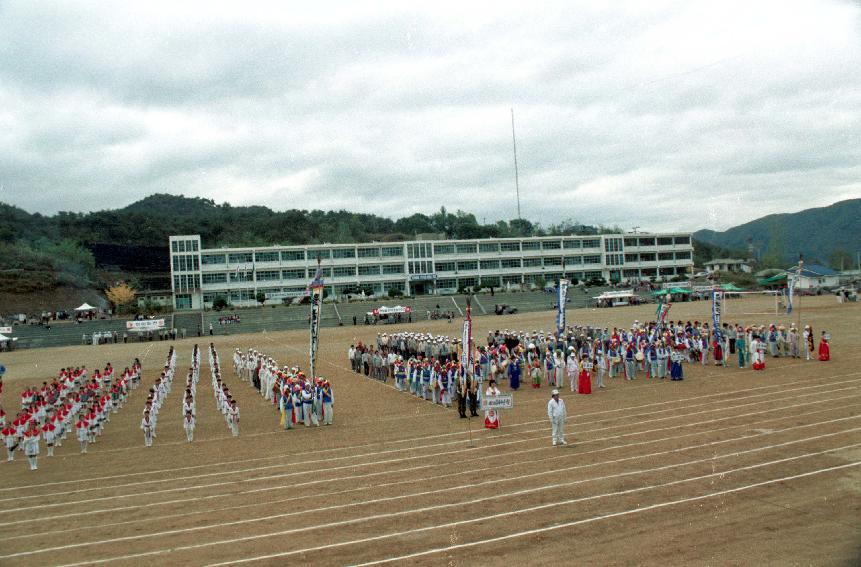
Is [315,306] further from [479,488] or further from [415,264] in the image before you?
[415,264]

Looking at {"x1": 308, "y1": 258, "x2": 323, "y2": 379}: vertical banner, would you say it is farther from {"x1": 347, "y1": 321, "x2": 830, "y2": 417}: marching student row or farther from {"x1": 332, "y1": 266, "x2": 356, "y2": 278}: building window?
{"x1": 332, "y1": 266, "x2": 356, "y2": 278}: building window

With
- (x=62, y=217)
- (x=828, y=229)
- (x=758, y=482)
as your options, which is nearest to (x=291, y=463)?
(x=758, y=482)

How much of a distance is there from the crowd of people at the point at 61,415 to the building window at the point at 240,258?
57860mm

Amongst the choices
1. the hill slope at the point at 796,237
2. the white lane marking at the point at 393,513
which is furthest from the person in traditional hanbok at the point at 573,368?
the hill slope at the point at 796,237

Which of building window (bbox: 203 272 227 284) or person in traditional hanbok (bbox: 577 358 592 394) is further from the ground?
building window (bbox: 203 272 227 284)

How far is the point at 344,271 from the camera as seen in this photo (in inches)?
3494

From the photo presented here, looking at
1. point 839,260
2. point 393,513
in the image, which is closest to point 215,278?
point 839,260

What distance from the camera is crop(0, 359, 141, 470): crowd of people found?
17031 mm

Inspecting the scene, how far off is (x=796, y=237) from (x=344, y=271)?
56.4 meters

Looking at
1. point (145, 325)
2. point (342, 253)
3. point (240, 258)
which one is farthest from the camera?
point (342, 253)

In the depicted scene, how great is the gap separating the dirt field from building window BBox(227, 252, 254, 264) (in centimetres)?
6556

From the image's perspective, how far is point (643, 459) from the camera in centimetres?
1310

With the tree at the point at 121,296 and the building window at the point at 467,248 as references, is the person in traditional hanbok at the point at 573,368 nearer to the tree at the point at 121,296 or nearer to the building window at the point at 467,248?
the tree at the point at 121,296

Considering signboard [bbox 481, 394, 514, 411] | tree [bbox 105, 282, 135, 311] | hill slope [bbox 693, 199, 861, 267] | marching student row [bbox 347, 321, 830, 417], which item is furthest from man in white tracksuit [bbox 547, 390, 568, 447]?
tree [bbox 105, 282, 135, 311]
